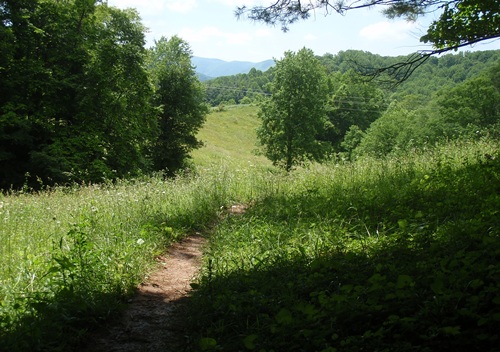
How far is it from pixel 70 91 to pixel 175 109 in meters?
10.6

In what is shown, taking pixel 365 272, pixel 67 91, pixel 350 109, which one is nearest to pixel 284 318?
pixel 365 272

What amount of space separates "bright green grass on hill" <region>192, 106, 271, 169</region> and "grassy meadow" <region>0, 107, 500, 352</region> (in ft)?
116

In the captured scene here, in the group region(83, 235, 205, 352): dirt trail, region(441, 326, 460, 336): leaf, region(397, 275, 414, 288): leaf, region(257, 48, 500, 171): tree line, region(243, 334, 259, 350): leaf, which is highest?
region(257, 48, 500, 171): tree line

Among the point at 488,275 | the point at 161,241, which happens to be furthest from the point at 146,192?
the point at 488,275

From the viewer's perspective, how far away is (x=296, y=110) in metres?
34.6

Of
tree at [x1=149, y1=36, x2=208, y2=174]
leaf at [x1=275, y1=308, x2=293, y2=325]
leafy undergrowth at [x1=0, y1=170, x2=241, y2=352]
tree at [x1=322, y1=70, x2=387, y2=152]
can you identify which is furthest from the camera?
tree at [x1=322, y1=70, x2=387, y2=152]

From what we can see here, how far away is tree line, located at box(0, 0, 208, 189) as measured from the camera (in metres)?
19.0

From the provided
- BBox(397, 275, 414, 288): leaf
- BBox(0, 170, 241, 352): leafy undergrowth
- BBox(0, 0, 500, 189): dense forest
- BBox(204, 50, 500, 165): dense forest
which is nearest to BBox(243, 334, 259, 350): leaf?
BBox(397, 275, 414, 288): leaf

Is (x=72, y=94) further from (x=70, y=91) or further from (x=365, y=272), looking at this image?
(x=365, y=272)

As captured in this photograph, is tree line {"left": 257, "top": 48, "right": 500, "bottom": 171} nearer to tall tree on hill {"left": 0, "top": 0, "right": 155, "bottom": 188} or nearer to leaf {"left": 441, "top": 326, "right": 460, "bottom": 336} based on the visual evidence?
tall tree on hill {"left": 0, "top": 0, "right": 155, "bottom": 188}

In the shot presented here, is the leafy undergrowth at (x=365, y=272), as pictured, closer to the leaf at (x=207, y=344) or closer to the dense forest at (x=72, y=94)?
the leaf at (x=207, y=344)

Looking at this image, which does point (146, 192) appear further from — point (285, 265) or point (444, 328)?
point (444, 328)

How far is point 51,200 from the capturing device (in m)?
7.89

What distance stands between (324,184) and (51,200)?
608cm
